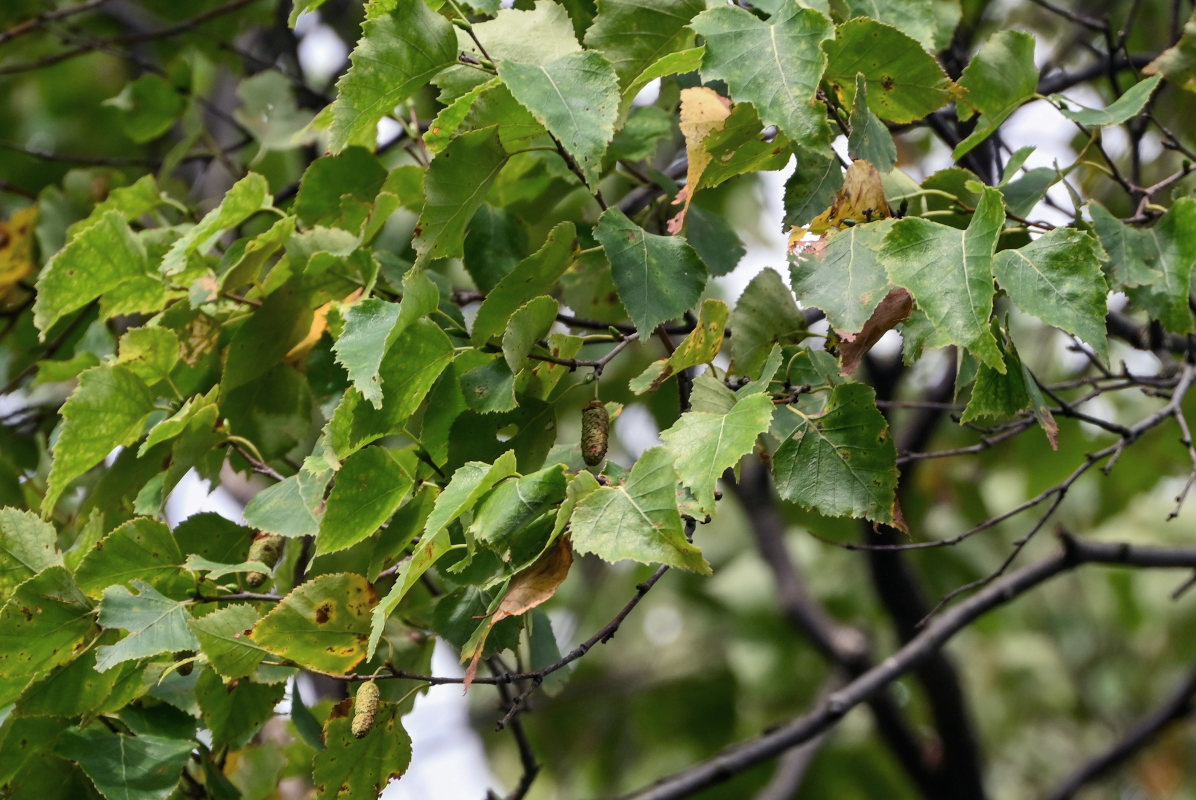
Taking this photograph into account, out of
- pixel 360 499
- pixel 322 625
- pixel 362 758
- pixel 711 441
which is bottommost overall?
pixel 362 758

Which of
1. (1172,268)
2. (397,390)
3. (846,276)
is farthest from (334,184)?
(1172,268)

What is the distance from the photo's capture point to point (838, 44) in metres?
1.04

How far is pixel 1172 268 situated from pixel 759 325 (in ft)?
1.49

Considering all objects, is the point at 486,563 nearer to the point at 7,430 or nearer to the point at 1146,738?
the point at 7,430

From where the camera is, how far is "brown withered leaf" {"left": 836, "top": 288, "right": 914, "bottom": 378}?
1.01 m

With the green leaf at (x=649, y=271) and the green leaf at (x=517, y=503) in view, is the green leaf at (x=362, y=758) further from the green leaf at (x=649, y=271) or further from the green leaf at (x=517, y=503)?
the green leaf at (x=649, y=271)

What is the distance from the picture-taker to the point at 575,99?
0.99 metres

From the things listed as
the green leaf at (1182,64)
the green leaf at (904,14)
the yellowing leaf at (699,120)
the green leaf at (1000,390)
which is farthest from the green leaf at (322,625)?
the green leaf at (1182,64)

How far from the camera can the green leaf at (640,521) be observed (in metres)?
0.84

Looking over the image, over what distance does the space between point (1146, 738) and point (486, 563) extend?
7.42 feet

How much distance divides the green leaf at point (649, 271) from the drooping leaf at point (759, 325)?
10cm

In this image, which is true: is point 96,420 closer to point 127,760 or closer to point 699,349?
point 127,760

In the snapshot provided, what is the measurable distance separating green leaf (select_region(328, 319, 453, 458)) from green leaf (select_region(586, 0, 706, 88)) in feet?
1.07

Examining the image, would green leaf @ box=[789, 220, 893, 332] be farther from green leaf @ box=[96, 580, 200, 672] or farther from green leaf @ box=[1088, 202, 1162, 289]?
green leaf @ box=[96, 580, 200, 672]
